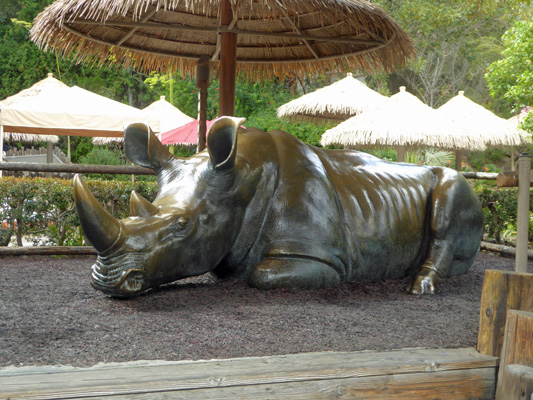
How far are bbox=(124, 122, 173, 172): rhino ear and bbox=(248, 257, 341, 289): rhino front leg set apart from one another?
100 cm

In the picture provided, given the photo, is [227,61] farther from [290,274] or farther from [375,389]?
[375,389]

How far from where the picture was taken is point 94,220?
300 centimetres

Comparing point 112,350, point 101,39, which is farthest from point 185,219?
point 101,39

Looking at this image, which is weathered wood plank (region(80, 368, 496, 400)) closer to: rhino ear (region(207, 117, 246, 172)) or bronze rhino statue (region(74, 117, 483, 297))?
bronze rhino statue (region(74, 117, 483, 297))

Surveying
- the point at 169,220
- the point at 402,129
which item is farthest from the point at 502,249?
the point at 169,220

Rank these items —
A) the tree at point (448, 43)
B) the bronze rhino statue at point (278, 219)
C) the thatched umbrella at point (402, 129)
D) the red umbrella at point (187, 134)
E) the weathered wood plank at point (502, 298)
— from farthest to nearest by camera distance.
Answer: the tree at point (448, 43), the red umbrella at point (187, 134), the thatched umbrella at point (402, 129), the bronze rhino statue at point (278, 219), the weathered wood plank at point (502, 298)

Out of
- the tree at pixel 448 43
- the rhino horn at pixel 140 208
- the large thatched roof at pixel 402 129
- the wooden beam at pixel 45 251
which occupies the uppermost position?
the tree at pixel 448 43

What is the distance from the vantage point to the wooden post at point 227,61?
5.16 m

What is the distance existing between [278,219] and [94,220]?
1.29m

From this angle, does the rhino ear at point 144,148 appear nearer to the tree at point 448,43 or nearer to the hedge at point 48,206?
the hedge at point 48,206

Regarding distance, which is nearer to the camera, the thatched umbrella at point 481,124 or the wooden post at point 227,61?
the wooden post at point 227,61

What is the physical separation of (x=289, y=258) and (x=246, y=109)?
51.4ft

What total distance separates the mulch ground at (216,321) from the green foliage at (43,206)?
91.0 inches

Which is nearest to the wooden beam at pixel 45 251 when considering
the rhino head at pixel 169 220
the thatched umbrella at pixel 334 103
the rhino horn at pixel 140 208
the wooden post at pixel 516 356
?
the rhino head at pixel 169 220
